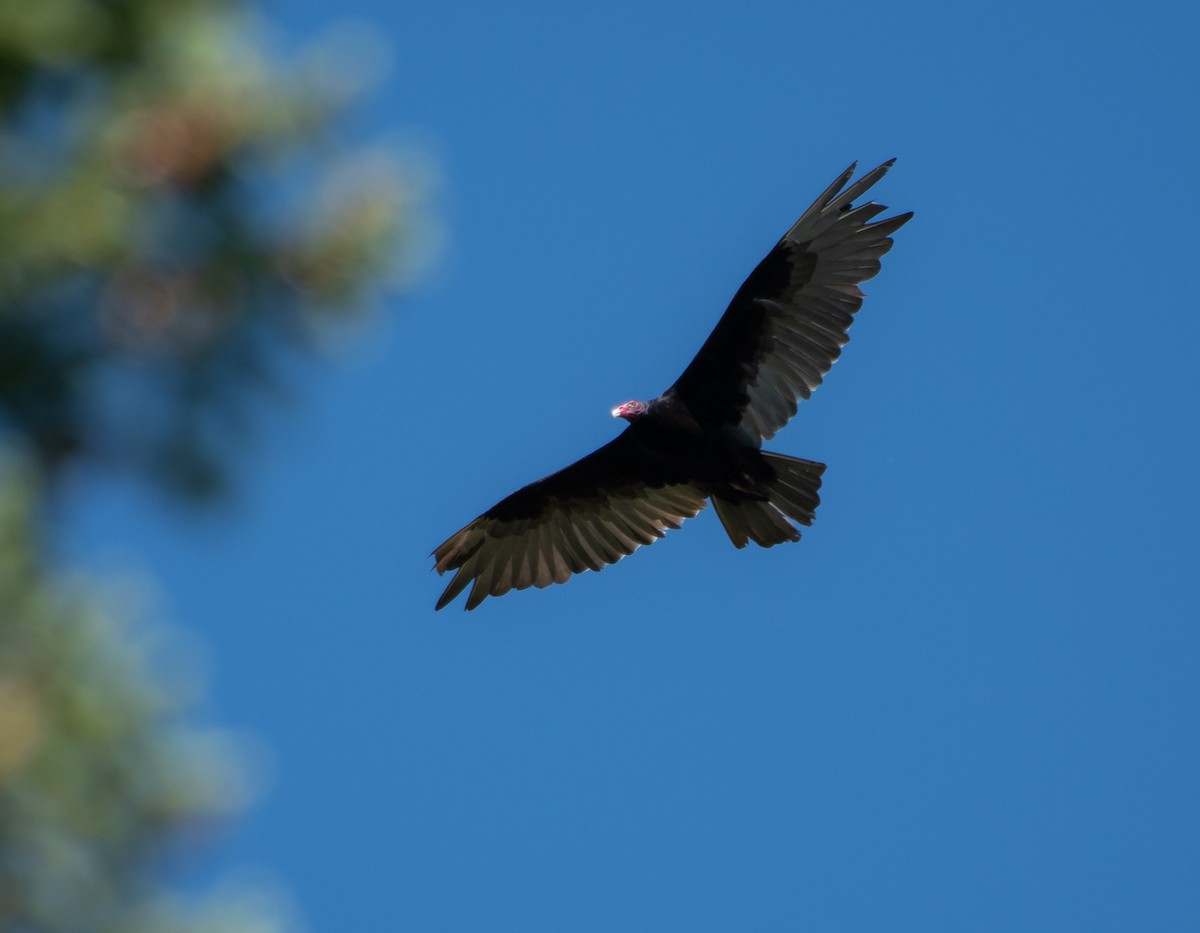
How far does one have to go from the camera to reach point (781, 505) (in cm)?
785

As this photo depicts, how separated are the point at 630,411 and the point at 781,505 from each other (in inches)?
39.5

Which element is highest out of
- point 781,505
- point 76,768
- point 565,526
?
point 565,526

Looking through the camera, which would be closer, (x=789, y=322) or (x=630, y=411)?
(x=630, y=411)

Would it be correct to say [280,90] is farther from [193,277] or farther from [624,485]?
[624,485]

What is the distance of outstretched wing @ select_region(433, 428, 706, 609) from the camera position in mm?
Result: 8508

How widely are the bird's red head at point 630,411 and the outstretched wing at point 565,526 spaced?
741 mm

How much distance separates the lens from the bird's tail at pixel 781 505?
7.77 meters

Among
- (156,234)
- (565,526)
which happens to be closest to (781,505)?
(565,526)

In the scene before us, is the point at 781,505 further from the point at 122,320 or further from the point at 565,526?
the point at 122,320

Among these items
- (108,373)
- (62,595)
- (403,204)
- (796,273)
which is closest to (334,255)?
(403,204)

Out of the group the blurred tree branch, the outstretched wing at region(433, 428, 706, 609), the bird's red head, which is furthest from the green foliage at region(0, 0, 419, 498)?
the outstretched wing at region(433, 428, 706, 609)

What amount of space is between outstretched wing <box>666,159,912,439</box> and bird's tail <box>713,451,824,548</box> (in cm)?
31

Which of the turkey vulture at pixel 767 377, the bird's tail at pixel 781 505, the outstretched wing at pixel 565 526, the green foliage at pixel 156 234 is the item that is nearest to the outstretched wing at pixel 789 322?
the turkey vulture at pixel 767 377

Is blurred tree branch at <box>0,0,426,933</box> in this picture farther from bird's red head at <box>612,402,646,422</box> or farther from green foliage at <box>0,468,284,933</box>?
bird's red head at <box>612,402,646,422</box>
